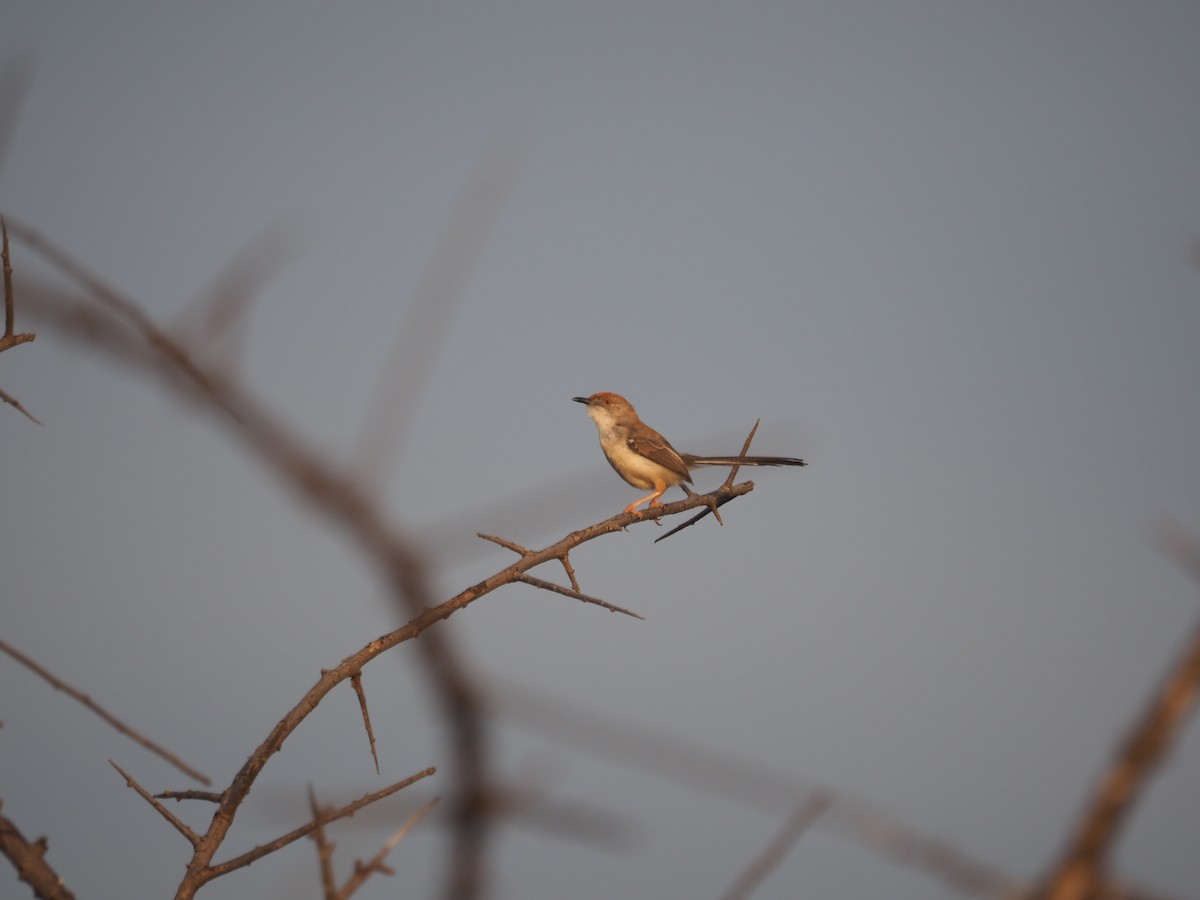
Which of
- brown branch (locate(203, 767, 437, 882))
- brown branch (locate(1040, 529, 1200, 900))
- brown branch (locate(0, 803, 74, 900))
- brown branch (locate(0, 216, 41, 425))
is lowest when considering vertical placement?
brown branch (locate(0, 803, 74, 900))

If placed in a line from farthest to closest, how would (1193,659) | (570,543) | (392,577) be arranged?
(570,543)
(392,577)
(1193,659)

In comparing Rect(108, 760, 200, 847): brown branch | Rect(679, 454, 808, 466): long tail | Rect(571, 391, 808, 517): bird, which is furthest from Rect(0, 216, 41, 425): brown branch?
Rect(571, 391, 808, 517): bird

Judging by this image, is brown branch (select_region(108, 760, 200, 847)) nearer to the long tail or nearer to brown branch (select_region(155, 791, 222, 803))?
brown branch (select_region(155, 791, 222, 803))

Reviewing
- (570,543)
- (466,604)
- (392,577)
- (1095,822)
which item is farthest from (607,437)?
(1095,822)

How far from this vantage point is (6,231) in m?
2.52

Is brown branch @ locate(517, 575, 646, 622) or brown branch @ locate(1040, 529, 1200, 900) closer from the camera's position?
brown branch @ locate(1040, 529, 1200, 900)

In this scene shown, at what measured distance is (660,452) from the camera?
1020cm

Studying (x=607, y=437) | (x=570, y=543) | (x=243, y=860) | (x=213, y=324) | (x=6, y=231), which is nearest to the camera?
(x=243, y=860)

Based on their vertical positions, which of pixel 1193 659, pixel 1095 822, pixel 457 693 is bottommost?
pixel 457 693

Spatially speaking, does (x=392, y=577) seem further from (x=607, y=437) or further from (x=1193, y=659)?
(x=607, y=437)

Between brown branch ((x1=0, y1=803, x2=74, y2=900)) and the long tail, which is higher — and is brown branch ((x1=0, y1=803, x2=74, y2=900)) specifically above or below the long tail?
below

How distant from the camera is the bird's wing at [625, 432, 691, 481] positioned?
9953 mm

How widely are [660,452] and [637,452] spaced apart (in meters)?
0.30

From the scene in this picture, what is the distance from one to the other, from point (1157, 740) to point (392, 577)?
1635mm
